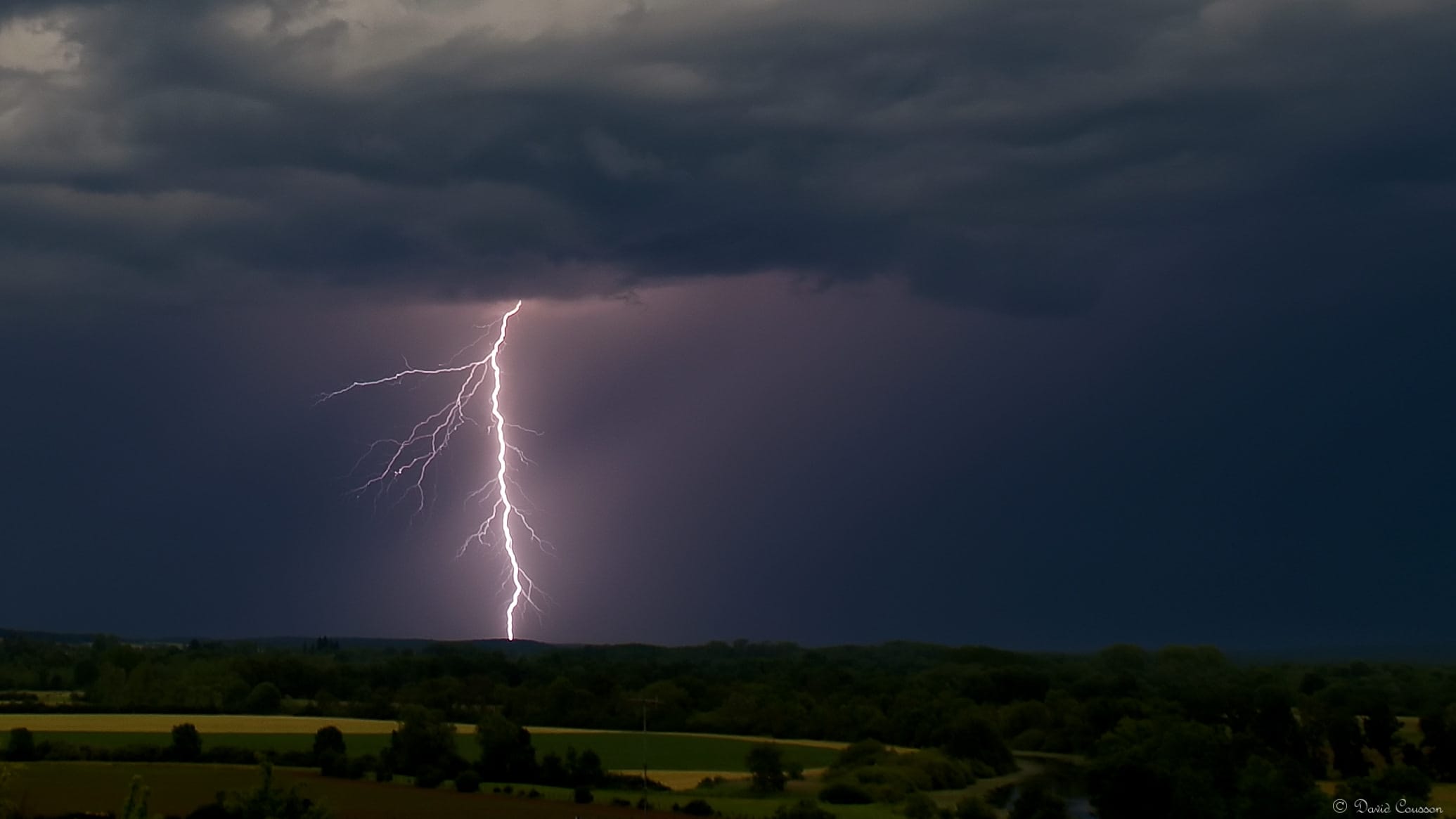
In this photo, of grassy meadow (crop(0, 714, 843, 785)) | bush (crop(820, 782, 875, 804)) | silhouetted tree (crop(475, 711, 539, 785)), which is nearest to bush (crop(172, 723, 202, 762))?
grassy meadow (crop(0, 714, 843, 785))

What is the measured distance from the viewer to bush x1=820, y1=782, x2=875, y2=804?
54.2m

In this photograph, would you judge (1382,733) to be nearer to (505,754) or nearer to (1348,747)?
(1348,747)

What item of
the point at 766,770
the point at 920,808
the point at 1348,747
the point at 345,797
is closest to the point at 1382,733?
the point at 1348,747

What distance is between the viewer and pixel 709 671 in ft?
461

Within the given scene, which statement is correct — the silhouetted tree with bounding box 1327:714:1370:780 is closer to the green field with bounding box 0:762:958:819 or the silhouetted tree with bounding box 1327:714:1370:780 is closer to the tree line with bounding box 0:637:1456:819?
the tree line with bounding box 0:637:1456:819

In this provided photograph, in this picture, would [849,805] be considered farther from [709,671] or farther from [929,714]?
[709,671]

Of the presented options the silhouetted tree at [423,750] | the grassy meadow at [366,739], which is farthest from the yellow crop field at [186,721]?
the silhouetted tree at [423,750]

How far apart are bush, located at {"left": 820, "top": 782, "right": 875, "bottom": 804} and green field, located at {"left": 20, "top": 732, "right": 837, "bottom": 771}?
29.0 feet

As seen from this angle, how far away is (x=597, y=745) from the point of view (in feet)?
235

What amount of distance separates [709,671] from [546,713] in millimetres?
49099

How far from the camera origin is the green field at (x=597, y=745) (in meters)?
61.8

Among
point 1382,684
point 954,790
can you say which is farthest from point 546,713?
point 1382,684

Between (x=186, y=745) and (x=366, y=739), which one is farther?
(x=366, y=739)

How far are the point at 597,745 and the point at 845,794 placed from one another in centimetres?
2062
